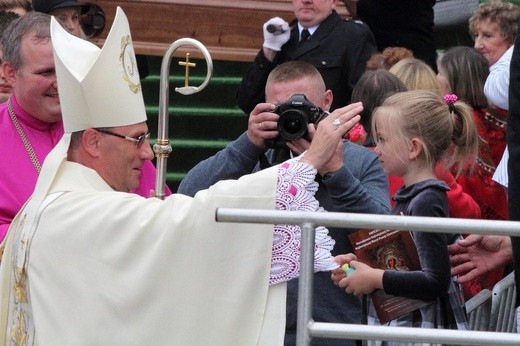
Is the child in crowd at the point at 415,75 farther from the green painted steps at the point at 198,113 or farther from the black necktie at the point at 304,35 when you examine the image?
the green painted steps at the point at 198,113

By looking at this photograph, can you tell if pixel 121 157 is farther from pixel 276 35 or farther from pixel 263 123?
pixel 276 35

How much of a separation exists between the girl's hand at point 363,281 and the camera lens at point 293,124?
22.0 inches

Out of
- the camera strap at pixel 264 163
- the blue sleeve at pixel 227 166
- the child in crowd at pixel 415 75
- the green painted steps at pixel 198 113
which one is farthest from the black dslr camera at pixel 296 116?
the green painted steps at pixel 198 113

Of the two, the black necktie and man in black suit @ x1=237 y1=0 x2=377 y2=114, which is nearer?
man in black suit @ x1=237 y1=0 x2=377 y2=114

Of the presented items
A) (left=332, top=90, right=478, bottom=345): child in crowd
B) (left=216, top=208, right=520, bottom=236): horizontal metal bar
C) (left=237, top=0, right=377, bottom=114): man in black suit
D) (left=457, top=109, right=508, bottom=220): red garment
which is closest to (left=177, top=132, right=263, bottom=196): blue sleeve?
(left=332, top=90, right=478, bottom=345): child in crowd

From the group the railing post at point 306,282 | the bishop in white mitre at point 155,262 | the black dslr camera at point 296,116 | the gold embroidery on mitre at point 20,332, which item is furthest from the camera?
the black dslr camera at point 296,116

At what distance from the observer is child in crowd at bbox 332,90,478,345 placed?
4734 mm

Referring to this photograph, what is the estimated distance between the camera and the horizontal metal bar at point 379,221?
351 cm

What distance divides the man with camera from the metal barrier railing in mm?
1055

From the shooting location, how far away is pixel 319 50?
770cm

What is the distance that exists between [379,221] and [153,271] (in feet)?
3.53

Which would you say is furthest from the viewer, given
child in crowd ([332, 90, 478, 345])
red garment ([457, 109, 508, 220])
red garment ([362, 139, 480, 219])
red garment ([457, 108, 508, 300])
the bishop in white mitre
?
red garment ([457, 109, 508, 220])

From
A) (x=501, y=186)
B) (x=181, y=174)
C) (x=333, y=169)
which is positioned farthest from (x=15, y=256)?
(x=181, y=174)

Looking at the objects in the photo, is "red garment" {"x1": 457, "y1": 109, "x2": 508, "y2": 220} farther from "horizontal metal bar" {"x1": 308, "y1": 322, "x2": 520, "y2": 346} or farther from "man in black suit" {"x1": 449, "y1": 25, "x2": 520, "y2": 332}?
"horizontal metal bar" {"x1": 308, "y1": 322, "x2": 520, "y2": 346}
